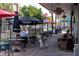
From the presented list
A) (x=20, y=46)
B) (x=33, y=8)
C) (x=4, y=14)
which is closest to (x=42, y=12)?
(x=33, y=8)

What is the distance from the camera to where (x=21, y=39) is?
18.1 meters

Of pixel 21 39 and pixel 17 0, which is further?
pixel 21 39

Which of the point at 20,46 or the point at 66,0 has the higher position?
the point at 66,0

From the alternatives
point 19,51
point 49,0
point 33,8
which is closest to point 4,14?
point 19,51

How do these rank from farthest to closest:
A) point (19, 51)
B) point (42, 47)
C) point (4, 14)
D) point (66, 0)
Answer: point (42, 47) → point (19, 51) → point (4, 14) → point (66, 0)

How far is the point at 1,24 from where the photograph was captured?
4994 centimetres

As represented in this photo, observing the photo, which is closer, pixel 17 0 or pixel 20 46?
pixel 17 0

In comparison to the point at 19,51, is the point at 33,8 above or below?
above

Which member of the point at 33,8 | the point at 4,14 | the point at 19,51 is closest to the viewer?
the point at 4,14

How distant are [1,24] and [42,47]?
1223 inches

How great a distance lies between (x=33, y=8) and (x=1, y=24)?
5.94 m

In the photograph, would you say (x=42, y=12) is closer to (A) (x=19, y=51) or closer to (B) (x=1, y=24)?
(B) (x=1, y=24)

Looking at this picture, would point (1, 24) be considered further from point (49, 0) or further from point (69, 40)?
point (49, 0)

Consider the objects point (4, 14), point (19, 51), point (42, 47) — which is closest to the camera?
point (4, 14)
